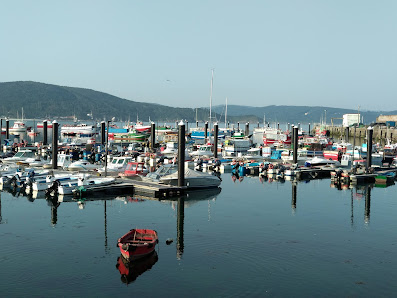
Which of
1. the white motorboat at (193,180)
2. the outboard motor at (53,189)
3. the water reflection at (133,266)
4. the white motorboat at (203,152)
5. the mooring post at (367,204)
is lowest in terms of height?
the water reflection at (133,266)

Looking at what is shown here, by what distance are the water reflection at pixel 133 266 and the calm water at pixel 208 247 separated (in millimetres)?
99

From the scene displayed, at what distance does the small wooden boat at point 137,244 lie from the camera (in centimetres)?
2333

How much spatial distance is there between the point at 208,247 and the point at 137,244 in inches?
176

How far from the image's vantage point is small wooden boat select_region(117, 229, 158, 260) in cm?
2333

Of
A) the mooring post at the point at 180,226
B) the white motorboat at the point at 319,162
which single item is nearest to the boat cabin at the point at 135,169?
the mooring post at the point at 180,226

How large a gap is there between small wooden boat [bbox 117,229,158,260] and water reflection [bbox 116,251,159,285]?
0.25m

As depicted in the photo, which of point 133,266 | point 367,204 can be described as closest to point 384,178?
point 367,204

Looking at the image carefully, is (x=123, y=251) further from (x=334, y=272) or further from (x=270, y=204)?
(x=270, y=204)

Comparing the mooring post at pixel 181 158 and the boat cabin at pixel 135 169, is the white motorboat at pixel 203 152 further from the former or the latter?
the mooring post at pixel 181 158

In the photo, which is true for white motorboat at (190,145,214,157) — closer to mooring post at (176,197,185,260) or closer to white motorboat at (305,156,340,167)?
white motorboat at (305,156,340,167)

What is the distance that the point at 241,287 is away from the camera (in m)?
20.8

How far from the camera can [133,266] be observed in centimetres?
2311

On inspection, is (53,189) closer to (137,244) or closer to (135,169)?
(135,169)

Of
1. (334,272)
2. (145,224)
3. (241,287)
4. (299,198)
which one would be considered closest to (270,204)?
(299,198)
